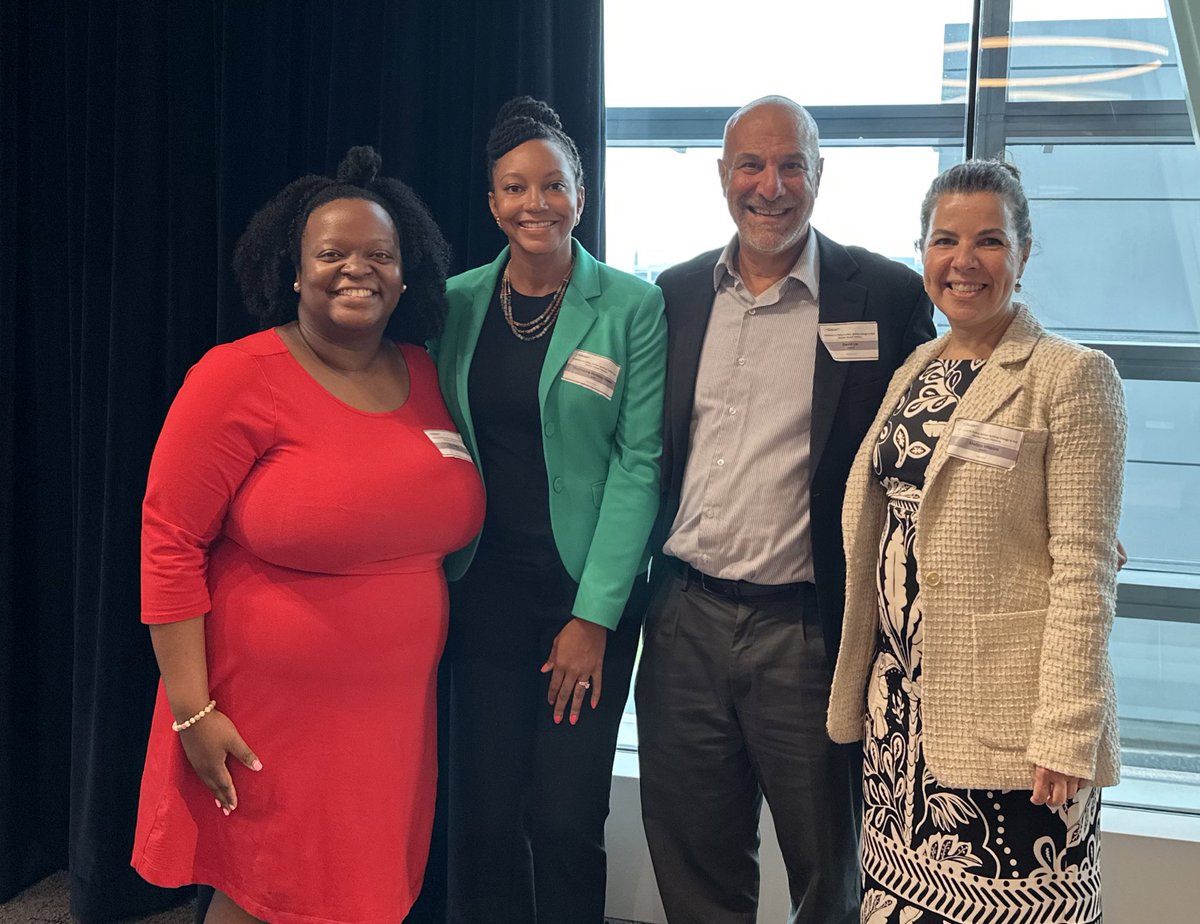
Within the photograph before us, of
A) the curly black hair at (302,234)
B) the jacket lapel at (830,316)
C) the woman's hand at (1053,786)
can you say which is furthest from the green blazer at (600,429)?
the woman's hand at (1053,786)

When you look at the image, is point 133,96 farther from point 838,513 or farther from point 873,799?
point 873,799

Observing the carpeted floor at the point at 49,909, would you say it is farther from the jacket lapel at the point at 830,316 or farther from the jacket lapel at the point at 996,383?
the jacket lapel at the point at 996,383

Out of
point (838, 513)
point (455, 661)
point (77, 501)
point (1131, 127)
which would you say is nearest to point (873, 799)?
point (838, 513)

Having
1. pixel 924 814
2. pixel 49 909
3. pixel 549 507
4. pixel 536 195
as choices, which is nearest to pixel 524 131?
pixel 536 195

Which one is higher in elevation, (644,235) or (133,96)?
(133,96)

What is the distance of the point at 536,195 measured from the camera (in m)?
1.92

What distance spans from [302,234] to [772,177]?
94 centimetres

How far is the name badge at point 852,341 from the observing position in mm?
1845

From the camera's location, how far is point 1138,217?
2518 millimetres

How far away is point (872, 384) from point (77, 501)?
222 centimetres

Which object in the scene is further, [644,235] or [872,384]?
[644,235]

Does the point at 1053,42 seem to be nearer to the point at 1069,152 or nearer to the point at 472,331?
the point at 1069,152

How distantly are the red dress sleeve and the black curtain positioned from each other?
886 millimetres

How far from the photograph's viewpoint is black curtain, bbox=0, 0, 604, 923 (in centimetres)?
249
